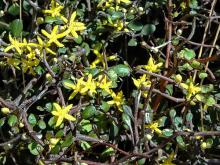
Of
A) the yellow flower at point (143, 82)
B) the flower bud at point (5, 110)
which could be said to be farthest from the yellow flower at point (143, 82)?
the flower bud at point (5, 110)

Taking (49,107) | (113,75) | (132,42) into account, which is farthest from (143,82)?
(49,107)

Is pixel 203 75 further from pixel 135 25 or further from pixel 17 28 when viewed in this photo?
pixel 17 28

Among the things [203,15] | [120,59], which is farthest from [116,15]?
[203,15]

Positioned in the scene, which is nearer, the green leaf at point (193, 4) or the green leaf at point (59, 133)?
the green leaf at point (59, 133)

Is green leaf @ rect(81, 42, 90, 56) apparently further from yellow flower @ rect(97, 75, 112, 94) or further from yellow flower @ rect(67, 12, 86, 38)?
yellow flower @ rect(97, 75, 112, 94)

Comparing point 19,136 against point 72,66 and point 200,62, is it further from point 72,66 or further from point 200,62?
point 200,62

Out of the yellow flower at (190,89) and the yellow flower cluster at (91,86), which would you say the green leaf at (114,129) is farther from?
the yellow flower at (190,89)

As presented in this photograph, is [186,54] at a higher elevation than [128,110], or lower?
higher
